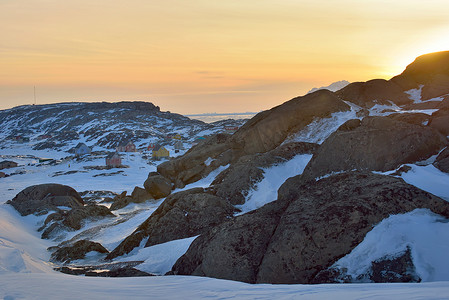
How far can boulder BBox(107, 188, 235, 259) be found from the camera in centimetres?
1573

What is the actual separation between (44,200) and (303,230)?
2487cm

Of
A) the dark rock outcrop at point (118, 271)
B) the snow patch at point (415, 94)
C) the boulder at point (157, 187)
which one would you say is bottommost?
the boulder at point (157, 187)

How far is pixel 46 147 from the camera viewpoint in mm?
141625

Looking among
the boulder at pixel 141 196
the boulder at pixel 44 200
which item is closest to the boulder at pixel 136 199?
the boulder at pixel 141 196

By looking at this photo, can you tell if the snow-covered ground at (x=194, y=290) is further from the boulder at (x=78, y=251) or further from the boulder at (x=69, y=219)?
the boulder at (x=69, y=219)

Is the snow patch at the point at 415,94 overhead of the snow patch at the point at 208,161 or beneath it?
overhead

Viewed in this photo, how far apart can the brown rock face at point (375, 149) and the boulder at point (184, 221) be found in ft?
13.5

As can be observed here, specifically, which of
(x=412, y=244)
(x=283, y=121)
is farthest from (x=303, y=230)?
(x=283, y=121)

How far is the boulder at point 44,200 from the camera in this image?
26.8m

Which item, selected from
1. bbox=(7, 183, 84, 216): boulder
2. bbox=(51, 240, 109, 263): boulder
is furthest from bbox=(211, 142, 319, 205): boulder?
bbox=(7, 183, 84, 216): boulder

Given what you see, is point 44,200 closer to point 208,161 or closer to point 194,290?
point 208,161

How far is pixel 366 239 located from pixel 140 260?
8.39 metres

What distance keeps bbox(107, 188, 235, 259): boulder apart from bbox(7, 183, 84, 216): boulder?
12.7 meters

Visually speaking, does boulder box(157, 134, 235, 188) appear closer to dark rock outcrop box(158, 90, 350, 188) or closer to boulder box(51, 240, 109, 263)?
dark rock outcrop box(158, 90, 350, 188)
